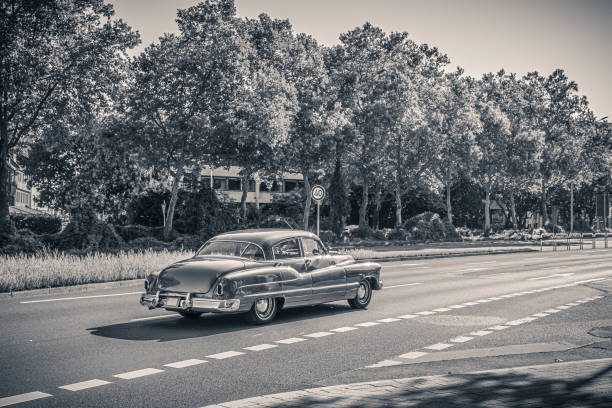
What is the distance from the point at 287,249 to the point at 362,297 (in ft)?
7.47

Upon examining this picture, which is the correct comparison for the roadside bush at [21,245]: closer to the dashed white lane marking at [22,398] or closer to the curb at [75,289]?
the curb at [75,289]

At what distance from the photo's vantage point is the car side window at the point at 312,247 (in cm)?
1166

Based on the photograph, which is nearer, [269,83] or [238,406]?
[238,406]

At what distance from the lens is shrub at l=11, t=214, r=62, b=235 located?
47.2 metres

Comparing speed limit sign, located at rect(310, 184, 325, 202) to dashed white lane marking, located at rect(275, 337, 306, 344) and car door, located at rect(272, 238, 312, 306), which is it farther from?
dashed white lane marking, located at rect(275, 337, 306, 344)

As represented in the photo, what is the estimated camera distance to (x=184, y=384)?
6.68m

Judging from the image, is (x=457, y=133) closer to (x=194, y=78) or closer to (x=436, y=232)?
(x=436, y=232)

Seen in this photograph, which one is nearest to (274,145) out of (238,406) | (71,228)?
(71,228)

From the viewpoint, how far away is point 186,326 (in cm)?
1057

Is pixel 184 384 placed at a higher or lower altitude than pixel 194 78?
lower

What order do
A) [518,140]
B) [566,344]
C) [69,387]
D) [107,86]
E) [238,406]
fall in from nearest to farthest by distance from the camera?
[238,406] < [69,387] < [566,344] < [107,86] < [518,140]

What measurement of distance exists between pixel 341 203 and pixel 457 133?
11757 mm

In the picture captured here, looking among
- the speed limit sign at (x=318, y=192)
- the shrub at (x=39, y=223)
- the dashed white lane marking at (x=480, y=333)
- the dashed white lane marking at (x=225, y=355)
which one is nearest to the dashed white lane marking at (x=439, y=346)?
the dashed white lane marking at (x=480, y=333)

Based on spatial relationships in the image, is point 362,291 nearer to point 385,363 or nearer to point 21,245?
point 385,363
